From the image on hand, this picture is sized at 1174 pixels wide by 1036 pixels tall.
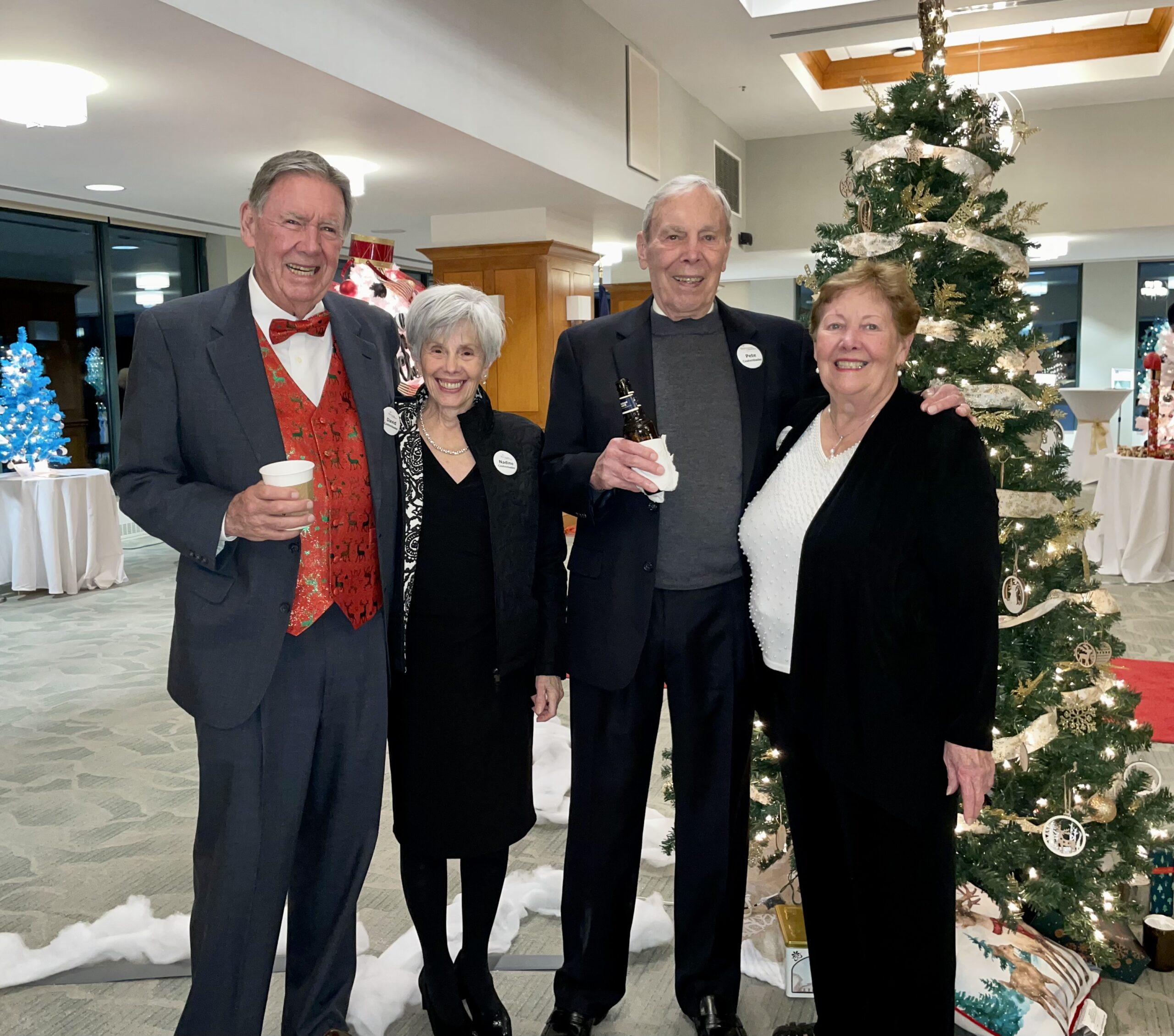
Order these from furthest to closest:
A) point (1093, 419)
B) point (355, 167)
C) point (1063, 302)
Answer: point (1063, 302) < point (1093, 419) < point (355, 167)

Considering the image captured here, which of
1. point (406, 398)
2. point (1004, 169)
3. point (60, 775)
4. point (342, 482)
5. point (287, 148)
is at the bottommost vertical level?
point (60, 775)

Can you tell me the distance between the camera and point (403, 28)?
5348mm

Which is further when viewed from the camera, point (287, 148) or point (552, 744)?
point (287, 148)

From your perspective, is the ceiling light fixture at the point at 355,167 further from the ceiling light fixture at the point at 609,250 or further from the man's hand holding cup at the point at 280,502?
the man's hand holding cup at the point at 280,502

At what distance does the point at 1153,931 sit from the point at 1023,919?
323 millimetres

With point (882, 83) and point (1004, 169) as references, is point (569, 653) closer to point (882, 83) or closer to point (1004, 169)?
point (882, 83)

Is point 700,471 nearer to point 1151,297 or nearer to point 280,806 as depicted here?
point 280,806

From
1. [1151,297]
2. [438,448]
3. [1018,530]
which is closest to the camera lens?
[438,448]

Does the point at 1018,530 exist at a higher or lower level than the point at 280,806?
higher

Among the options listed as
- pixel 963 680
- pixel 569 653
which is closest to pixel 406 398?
pixel 569 653

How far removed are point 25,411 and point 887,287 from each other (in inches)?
303

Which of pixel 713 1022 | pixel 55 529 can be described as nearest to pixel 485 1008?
pixel 713 1022

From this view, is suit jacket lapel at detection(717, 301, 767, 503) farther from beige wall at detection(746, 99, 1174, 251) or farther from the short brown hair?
beige wall at detection(746, 99, 1174, 251)

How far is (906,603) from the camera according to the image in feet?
5.67
